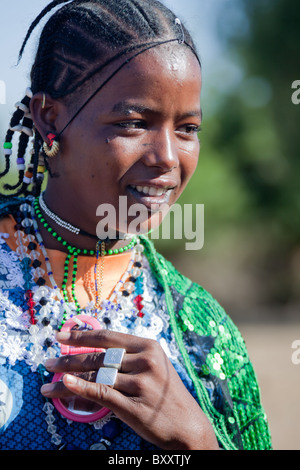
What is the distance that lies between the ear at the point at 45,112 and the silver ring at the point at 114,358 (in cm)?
86

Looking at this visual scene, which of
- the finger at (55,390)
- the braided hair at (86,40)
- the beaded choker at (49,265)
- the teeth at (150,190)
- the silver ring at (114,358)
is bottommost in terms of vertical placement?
the finger at (55,390)

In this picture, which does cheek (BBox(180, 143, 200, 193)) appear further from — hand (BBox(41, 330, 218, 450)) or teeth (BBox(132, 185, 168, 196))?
hand (BBox(41, 330, 218, 450))

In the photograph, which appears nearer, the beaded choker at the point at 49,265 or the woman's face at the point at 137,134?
the woman's face at the point at 137,134

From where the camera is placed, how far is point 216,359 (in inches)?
93.2

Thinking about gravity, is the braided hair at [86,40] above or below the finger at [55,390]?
above

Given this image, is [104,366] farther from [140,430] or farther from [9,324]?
[9,324]

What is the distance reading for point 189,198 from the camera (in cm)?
1134

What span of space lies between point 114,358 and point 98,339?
0.08m

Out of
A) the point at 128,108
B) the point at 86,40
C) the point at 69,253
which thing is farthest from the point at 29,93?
the point at 69,253

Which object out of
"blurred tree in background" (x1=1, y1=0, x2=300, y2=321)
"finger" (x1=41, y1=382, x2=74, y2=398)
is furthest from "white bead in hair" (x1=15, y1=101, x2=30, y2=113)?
"blurred tree in background" (x1=1, y1=0, x2=300, y2=321)

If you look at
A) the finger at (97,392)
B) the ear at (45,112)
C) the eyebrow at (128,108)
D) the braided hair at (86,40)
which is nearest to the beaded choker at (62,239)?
the braided hair at (86,40)

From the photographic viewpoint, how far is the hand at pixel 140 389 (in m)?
1.90

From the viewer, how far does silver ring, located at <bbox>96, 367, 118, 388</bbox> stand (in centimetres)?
188

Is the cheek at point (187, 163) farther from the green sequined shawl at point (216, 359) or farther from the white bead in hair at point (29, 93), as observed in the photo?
the white bead in hair at point (29, 93)
